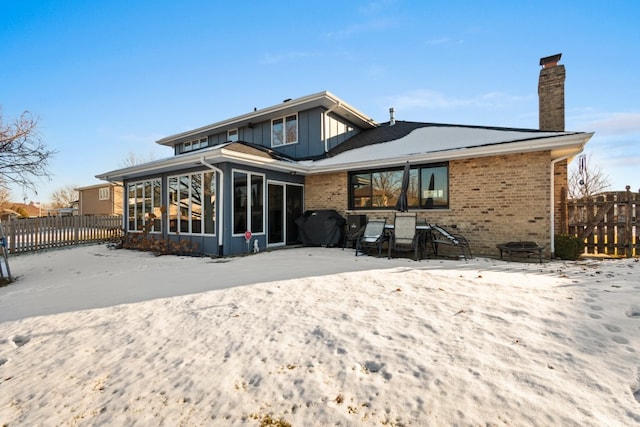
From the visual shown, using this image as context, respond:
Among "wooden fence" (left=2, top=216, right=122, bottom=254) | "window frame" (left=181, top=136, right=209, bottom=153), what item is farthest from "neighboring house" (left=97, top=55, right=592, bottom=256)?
"window frame" (left=181, top=136, right=209, bottom=153)

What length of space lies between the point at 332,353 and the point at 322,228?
7.32 m

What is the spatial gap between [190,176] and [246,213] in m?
2.35

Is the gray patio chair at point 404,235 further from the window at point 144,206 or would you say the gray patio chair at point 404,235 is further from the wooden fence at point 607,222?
the window at point 144,206

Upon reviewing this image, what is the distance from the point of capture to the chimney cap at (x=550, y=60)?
955 cm

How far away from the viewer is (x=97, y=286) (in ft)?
17.1

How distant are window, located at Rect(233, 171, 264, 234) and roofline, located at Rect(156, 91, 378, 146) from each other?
3.77 m

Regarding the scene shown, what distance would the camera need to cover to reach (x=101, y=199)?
27734 millimetres

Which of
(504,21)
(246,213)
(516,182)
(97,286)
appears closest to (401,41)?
(504,21)

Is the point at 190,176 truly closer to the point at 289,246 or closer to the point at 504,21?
the point at 289,246

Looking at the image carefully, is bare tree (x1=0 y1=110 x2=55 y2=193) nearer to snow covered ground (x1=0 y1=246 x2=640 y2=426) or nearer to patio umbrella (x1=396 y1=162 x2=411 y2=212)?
snow covered ground (x1=0 y1=246 x2=640 y2=426)

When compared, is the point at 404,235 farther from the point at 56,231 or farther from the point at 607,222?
the point at 56,231

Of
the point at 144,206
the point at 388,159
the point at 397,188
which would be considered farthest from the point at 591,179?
the point at 144,206

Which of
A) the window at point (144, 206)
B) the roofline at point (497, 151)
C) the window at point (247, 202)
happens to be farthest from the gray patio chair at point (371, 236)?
the window at point (144, 206)

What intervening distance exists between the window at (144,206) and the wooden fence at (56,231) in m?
2.66
